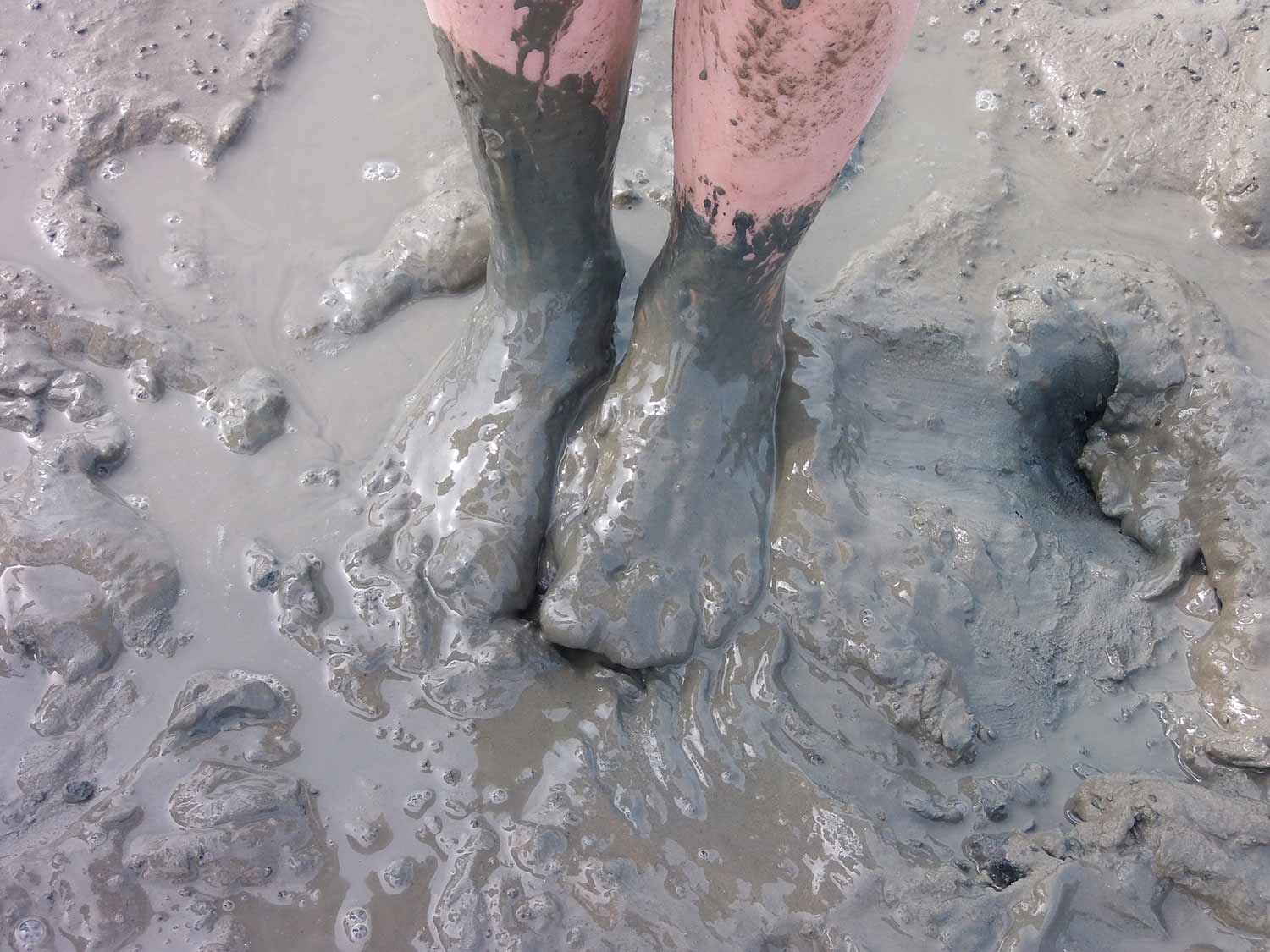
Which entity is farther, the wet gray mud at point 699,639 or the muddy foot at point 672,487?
the muddy foot at point 672,487

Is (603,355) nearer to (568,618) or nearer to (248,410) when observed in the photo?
(568,618)

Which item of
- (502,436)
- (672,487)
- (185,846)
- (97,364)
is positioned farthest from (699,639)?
(97,364)

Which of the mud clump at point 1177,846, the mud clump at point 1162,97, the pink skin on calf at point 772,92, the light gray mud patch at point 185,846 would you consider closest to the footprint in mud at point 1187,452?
the mud clump at point 1177,846

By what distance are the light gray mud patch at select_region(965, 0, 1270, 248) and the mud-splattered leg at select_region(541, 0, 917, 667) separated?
3.60 feet

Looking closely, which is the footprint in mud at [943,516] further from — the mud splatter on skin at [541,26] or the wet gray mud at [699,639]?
the mud splatter on skin at [541,26]

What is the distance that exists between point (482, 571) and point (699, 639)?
14.7 inches

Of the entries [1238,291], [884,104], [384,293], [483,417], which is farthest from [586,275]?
[1238,291]

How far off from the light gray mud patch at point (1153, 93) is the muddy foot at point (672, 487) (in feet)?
3.73

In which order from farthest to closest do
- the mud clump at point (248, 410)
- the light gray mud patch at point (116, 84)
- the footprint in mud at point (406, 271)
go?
1. the light gray mud patch at point (116, 84)
2. the footprint in mud at point (406, 271)
3. the mud clump at point (248, 410)

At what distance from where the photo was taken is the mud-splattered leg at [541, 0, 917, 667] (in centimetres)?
123

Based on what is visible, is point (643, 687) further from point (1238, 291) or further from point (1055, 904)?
point (1238, 291)

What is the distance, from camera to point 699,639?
1521mm

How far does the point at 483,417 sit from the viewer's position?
1635mm

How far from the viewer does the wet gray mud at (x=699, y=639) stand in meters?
1.31
